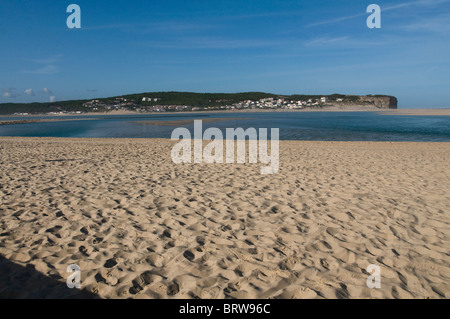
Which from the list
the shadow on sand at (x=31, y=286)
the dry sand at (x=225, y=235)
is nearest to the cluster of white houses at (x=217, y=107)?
the dry sand at (x=225, y=235)

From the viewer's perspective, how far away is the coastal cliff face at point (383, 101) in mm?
140875

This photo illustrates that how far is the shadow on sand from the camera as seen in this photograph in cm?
288

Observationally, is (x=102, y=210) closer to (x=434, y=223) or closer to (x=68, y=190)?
(x=68, y=190)

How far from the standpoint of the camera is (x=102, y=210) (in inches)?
201

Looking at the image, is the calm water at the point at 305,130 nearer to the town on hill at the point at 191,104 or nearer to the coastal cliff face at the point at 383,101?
the town on hill at the point at 191,104

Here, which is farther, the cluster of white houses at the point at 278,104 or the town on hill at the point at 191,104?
the cluster of white houses at the point at 278,104

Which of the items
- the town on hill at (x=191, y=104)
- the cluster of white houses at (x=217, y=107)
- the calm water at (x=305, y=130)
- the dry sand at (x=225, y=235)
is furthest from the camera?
the town on hill at (x=191, y=104)

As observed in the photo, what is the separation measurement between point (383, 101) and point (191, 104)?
310ft

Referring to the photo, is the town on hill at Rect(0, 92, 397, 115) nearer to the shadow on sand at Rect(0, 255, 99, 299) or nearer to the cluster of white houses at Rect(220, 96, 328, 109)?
the cluster of white houses at Rect(220, 96, 328, 109)

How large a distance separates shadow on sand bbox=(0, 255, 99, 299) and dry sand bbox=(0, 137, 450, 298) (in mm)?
14

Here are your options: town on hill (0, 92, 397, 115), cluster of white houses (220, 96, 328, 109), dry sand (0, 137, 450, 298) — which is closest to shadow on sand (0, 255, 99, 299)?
dry sand (0, 137, 450, 298)

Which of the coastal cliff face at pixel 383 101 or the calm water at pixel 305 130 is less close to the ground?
the coastal cliff face at pixel 383 101

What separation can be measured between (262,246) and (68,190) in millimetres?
4601
